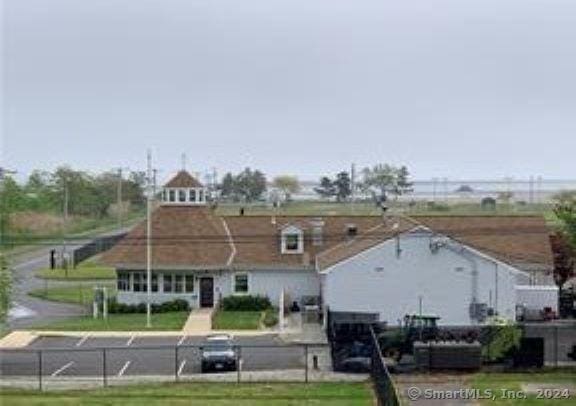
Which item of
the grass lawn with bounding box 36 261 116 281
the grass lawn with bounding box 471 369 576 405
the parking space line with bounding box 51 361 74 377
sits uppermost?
the grass lawn with bounding box 36 261 116 281

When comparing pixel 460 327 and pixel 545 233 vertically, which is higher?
pixel 545 233

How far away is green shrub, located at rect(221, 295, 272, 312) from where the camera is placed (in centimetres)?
5938

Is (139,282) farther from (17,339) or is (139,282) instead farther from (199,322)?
(17,339)

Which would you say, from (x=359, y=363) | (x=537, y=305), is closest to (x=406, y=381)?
(x=359, y=363)

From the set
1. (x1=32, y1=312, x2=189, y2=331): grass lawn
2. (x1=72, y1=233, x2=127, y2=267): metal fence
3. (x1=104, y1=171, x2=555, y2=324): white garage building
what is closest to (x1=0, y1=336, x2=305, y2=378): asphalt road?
(x1=32, y1=312, x2=189, y2=331): grass lawn

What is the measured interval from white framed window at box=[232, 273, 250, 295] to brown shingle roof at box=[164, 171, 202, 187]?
8.00 m

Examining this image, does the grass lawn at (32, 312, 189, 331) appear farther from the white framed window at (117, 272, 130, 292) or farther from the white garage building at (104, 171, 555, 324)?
the white garage building at (104, 171, 555, 324)

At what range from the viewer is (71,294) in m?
69.8

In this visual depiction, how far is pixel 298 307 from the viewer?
2341 inches

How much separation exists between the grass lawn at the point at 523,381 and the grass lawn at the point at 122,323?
19474mm

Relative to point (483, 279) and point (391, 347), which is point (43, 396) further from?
point (483, 279)

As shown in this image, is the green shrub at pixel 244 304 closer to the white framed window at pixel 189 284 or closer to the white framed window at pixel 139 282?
the white framed window at pixel 189 284

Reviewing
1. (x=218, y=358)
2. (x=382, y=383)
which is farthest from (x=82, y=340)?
(x=382, y=383)

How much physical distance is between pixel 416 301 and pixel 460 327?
2.99m
